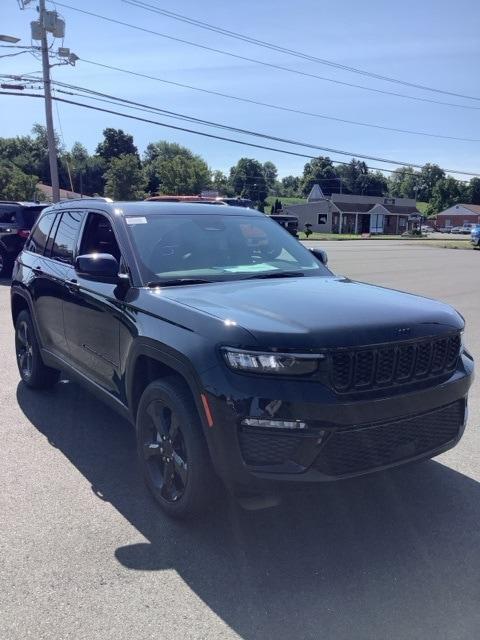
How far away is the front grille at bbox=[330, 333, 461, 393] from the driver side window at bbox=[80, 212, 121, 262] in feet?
6.91

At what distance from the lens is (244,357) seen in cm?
283

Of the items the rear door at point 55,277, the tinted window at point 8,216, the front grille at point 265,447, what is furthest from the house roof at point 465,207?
the front grille at point 265,447

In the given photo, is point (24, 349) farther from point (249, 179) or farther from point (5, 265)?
point (249, 179)

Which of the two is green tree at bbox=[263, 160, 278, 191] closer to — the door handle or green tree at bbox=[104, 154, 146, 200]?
green tree at bbox=[104, 154, 146, 200]

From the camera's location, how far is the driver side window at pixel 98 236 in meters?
4.32

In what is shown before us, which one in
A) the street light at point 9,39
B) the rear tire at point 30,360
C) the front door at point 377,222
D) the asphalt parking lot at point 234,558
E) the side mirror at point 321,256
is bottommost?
the front door at point 377,222

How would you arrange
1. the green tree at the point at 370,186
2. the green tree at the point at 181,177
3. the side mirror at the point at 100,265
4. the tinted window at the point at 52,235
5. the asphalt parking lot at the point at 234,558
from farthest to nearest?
the green tree at the point at 370,186 < the green tree at the point at 181,177 < the tinted window at the point at 52,235 < the side mirror at the point at 100,265 < the asphalt parking lot at the point at 234,558

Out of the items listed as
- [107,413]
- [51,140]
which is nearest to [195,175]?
[51,140]

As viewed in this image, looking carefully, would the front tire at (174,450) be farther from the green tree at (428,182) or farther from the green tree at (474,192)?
the green tree at (428,182)

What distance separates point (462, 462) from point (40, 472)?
302cm

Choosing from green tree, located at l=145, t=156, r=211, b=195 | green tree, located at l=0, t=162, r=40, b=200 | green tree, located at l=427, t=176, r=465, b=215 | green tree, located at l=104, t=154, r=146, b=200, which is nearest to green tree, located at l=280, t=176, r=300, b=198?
green tree, located at l=427, t=176, r=465, b=215

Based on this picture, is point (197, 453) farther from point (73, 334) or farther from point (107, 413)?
point (107, 413)

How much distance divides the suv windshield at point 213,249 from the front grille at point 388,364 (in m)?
1.35

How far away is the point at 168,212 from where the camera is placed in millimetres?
4441
